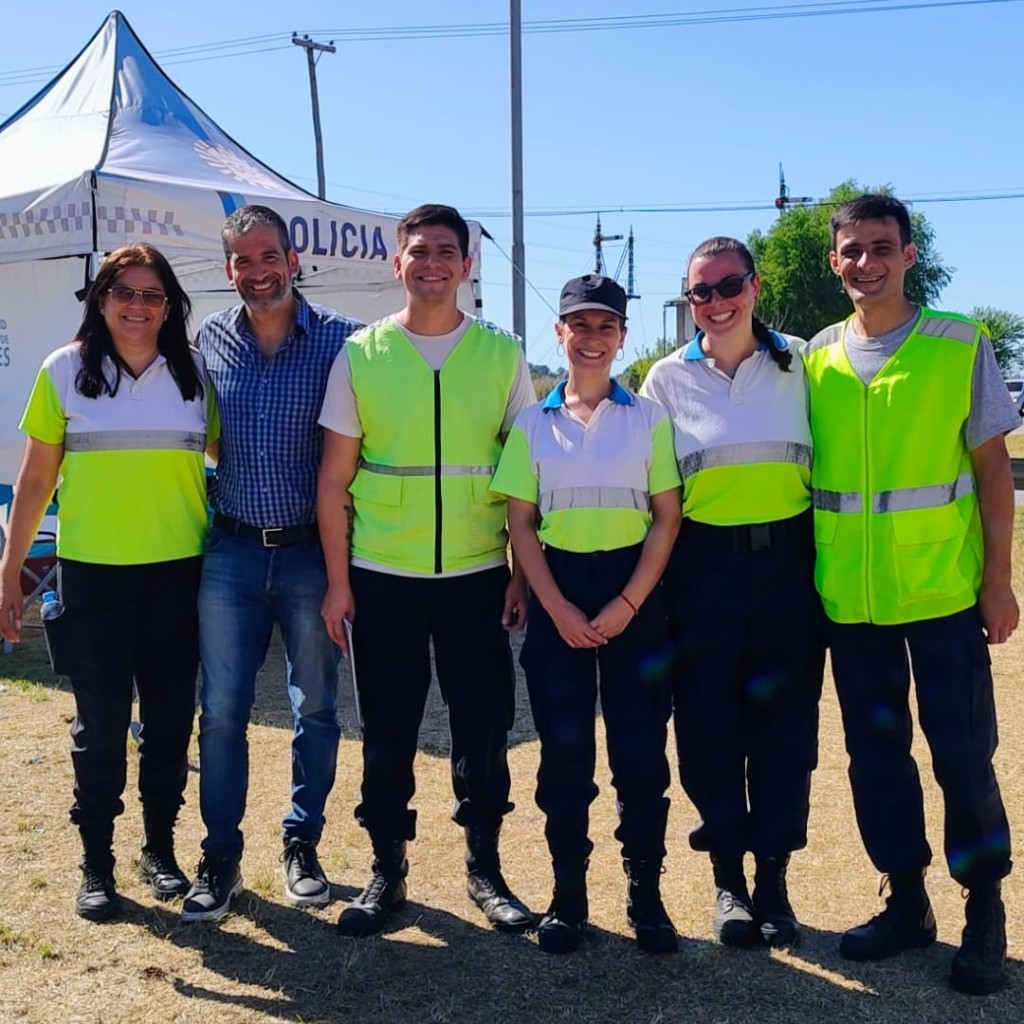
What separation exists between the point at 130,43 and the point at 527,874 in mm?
7950

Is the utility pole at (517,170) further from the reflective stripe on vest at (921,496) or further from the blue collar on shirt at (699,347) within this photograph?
the reflective stripe on vest at (921,496)

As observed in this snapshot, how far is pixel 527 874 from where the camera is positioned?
3.73m

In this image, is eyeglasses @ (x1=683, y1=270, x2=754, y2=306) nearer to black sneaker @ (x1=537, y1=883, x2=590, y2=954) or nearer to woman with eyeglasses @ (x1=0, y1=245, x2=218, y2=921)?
woman with eyeglasses @ (x1=0, y1=245, x2=218, y2=921)

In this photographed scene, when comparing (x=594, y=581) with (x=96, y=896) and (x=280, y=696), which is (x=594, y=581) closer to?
(x=96, y=896)

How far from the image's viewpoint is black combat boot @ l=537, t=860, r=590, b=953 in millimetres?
3135

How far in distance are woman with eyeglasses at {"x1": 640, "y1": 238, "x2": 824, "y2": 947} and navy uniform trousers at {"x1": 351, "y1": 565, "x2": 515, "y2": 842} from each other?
1.76 ft

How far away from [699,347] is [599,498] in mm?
555

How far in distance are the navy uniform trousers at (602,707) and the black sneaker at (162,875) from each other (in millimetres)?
1221

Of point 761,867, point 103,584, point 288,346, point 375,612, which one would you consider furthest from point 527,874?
point 288,346

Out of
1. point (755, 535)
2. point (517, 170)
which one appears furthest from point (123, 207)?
point (517, 170)

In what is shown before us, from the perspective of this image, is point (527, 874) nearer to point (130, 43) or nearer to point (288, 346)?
point (288, 346)

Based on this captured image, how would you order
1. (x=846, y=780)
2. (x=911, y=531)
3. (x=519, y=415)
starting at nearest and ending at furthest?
(x=911, y=531), (x=519, y=415), (x=846, y=780)

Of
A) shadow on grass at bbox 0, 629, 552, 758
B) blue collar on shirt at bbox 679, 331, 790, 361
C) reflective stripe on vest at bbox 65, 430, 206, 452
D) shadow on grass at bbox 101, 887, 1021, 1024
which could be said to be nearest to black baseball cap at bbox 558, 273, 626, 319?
blue collar on shirt at bbox 679, 331, 790, 361

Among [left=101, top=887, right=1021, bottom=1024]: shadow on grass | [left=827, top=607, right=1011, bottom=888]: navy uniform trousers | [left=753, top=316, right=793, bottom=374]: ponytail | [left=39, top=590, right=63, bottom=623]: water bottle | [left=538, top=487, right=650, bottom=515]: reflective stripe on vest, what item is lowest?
[left=101, top=887, right=1021, bottom=1024]: shadow on grass
